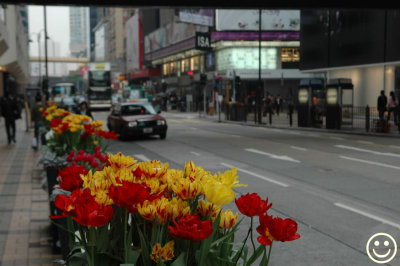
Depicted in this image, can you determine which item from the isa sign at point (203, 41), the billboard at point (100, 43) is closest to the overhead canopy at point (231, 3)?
the isa sign at point (203, 41)

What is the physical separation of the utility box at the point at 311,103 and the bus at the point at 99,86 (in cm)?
3137

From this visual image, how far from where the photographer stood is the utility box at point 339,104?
26.6 meters

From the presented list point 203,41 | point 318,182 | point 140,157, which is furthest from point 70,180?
point 203,41

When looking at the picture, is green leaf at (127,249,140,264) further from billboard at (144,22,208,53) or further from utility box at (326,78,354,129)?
billboard at (144,22,208,53)

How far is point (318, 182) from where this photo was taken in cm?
1081

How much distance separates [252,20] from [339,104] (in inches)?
1406

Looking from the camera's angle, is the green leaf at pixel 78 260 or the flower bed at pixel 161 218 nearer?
the flower bed at pixel 161 218

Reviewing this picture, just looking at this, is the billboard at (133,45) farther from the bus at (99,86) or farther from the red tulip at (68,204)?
the red tulip at (68,204)

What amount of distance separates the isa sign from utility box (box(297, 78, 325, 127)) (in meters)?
27.1

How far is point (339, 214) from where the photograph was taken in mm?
7867

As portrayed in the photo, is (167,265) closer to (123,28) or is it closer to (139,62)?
(139,62)

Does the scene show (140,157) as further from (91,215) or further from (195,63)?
(195,63)

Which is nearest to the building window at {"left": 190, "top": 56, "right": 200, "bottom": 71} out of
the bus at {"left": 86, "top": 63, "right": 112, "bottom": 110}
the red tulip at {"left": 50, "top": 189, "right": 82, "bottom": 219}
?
the bus at {"left": 86, "top": 63, "right": 112, "bottom": 110}

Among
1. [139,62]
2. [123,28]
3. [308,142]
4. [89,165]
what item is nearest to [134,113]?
[308,142]
